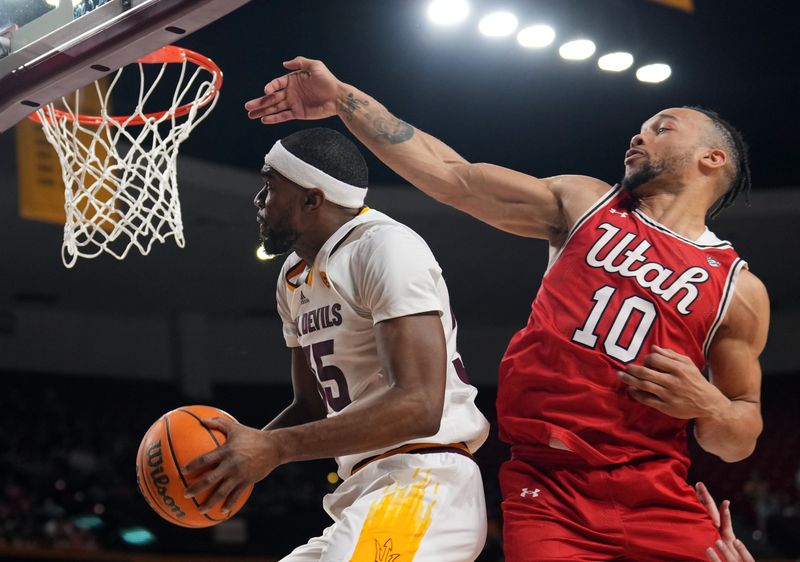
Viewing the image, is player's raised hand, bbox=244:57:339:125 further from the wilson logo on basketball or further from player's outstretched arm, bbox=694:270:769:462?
player's outstretched arm, bbox=694:270:769:462

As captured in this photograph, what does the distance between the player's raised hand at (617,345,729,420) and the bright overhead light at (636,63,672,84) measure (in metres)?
6.28

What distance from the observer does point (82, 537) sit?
9703mm

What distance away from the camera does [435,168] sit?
10.9ft

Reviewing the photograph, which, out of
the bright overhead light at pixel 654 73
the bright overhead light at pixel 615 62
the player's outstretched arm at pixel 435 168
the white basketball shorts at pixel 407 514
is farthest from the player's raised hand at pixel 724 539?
the bright overhead light at pixel 654 73

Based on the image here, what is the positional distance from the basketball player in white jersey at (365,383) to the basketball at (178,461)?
0.08 m

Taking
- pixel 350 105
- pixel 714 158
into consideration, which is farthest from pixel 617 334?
pixel 350 105

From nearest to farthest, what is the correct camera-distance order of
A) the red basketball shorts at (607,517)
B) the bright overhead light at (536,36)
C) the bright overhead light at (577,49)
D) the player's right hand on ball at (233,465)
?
the player's right hand on ball at (233,465), the red basketball shorts at (607,517), the bright overhead light at (536,36), the bright overhead light at (577,49)

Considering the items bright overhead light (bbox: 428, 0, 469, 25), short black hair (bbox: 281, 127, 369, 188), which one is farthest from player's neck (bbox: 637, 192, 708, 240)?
bright overhead light (bbox: 428, 0, 469, 25)

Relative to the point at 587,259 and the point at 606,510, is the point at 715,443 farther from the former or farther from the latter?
the point at 587,259

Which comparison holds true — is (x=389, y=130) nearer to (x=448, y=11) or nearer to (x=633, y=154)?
(x=633, y=154)

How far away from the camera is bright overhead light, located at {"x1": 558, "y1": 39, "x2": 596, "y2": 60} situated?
8273mm

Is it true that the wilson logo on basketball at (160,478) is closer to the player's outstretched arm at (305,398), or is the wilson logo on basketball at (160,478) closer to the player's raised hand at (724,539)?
the player's outstretched arm at (305,398)

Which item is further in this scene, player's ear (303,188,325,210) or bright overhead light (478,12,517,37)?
bright overhead light (478,12,517,37)

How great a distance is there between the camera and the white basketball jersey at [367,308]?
8.20ft
